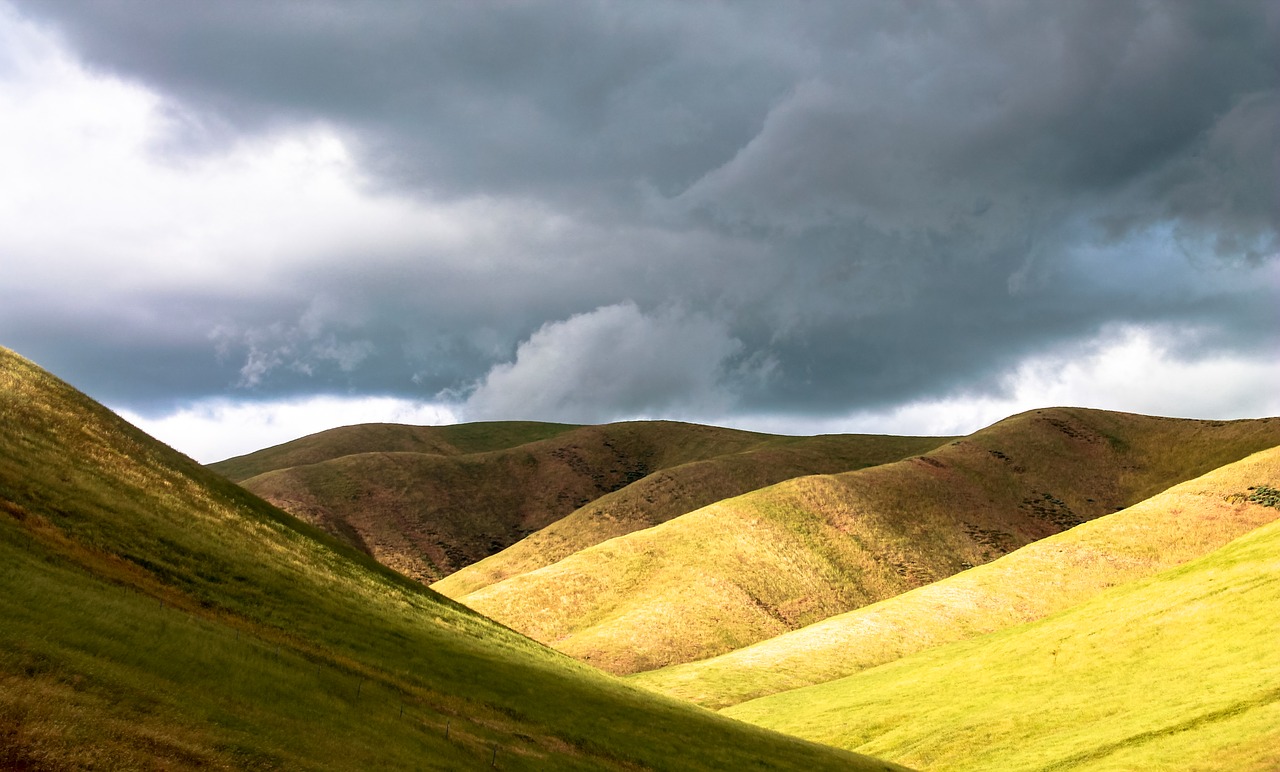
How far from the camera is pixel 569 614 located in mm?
126688

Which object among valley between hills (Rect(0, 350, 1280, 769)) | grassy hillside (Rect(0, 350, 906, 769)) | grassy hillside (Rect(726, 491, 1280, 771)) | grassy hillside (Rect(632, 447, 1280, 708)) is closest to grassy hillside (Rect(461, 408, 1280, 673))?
valley between hills (Rect(0, 350, 1280, 769))

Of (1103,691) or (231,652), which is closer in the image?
(231,652)

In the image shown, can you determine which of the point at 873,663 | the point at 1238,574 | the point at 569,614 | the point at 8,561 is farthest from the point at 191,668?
the point at 569,614

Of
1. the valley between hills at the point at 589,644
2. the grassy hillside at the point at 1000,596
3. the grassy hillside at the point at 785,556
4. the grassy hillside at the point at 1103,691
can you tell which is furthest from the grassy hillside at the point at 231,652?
the grassy hillside at the point at 785,556

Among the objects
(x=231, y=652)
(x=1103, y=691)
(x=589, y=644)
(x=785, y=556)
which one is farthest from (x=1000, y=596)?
(x=231, y=652)

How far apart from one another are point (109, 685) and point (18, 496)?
21561mm

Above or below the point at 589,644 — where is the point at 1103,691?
above

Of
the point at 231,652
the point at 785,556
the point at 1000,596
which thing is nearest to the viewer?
the point at 231,652

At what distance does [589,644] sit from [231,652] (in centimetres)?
8555

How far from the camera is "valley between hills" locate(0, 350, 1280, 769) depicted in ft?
91.5

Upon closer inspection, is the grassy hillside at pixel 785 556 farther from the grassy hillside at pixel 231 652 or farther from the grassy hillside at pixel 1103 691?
the grassy hillside at pixel 231 652

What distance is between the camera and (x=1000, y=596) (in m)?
112

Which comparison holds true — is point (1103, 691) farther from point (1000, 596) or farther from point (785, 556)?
point (785, 556)

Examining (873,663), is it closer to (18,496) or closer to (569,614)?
(569,614)
